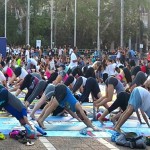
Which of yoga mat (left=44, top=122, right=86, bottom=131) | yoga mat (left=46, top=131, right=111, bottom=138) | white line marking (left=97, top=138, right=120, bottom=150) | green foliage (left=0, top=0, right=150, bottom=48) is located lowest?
yoga mat (left=44, top=122, right=86, bottom=131)

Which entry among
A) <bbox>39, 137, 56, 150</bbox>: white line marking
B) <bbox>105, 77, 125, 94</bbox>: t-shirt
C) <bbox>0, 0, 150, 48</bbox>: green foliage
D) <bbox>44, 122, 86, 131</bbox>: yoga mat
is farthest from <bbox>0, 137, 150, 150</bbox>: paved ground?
<bbox>0, 0, 150, 48</bbox>: green foliage

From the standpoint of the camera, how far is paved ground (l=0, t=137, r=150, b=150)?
938 cm

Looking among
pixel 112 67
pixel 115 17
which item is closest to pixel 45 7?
pixel 115 17

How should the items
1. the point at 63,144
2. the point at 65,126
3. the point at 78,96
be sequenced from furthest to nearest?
the point at 78,96 < the point at 65,126 < the point at 63,144


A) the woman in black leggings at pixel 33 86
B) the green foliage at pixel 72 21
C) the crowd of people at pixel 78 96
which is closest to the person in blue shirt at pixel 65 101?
the crowd of people at pixel 78 96

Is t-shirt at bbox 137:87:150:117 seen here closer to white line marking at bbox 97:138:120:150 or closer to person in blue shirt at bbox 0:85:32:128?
white line marking at bbox 97:138:120:150

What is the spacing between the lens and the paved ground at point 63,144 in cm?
938

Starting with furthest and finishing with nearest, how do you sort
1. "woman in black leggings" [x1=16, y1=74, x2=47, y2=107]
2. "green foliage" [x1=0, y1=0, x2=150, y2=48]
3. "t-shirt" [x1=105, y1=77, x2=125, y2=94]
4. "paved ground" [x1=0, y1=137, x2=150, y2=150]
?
"green foliage" [x1=0, y1=0, x2=150, y2=48], "woman in black leggings" [x1=16, y1=74, x2=47, y2=107], "t-shirt" [x1=105, y1=77, x2=125, y2=94], "paved ground" [x1=0, y1=137, x2=150, y2=150]

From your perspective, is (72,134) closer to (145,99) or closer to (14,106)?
(14,106)

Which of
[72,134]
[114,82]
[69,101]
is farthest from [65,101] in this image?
[114,82]

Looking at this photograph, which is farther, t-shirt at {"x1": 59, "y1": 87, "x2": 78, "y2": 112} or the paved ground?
t-shirt at {"x1": 59, "y1": 87, "x2": 78, "y2": 112}

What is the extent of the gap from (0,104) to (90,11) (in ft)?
161

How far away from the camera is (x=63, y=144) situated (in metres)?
9.80

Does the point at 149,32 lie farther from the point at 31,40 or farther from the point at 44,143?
the point at 44,143
